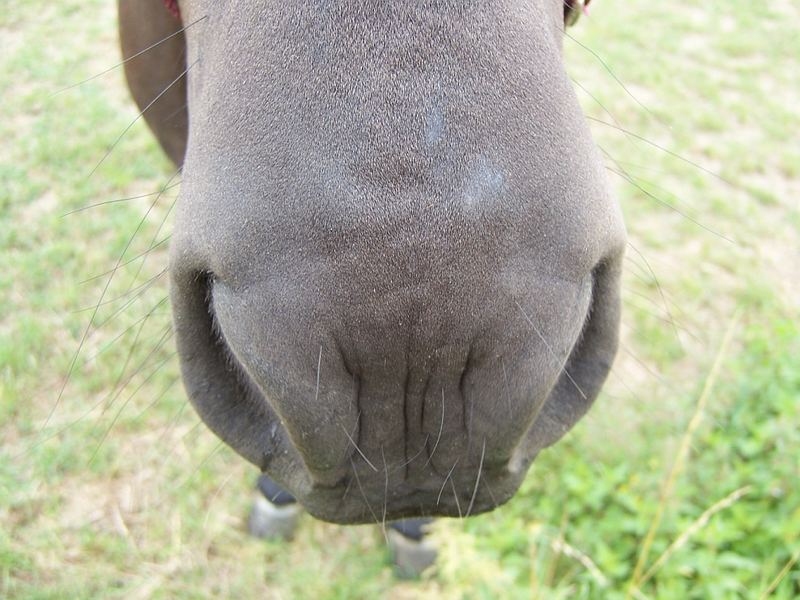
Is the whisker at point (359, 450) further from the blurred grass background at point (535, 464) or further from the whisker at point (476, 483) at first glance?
the blurred grass background at point (535, 464)

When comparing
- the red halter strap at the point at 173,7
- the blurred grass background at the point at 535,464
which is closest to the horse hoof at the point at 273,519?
the blurred grass background at the point at 535,464

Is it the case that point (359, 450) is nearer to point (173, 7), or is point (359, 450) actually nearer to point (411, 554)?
point (173, 7)

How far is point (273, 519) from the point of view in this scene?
85.8 inches

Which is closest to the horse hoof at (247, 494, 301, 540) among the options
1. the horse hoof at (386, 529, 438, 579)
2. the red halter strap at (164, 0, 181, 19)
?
the horse hoof at (386, 529, 438, 579)

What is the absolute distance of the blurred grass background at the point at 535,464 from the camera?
2004 millimetres

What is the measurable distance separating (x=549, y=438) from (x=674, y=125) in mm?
3459

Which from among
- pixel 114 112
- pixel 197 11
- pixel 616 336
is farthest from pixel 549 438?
pixel 114 112

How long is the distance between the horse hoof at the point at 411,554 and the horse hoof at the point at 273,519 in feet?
1.17

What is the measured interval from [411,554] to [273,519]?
492 mm

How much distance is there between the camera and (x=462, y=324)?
0.80m

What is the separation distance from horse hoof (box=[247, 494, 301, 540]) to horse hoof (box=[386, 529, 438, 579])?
356mm

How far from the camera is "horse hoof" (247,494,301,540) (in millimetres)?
2178

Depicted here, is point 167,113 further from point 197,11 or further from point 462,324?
point 462,324

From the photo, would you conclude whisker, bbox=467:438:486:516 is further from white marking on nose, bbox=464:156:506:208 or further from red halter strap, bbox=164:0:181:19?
red halter strap, bbox=164:0:181:19
